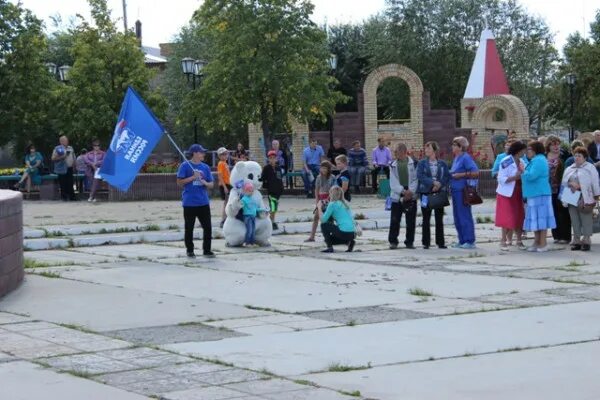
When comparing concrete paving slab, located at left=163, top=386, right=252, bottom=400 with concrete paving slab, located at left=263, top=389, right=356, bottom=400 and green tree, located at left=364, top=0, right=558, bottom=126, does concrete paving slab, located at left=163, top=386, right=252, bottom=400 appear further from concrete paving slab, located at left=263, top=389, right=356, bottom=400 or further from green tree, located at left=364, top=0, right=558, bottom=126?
green tree, located at left=364, top=0, right=558, bottom=126

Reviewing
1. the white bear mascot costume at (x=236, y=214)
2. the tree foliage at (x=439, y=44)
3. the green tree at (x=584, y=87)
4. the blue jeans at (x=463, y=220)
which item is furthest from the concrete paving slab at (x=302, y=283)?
the tree foliage at (x=439, y=44)

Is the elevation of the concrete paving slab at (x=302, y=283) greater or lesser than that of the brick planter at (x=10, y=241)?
lesser

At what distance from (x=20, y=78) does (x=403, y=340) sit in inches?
1591

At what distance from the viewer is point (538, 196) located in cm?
1772

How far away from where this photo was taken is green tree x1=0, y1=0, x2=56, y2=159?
47.9m

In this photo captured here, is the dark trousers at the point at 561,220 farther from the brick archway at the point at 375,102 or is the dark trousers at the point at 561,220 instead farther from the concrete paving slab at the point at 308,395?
the brick archway at the point at 375,102

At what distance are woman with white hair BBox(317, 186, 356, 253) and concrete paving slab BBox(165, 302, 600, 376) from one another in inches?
277

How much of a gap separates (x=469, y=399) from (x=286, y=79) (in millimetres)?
27803

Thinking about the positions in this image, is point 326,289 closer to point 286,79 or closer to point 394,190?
point 394,190

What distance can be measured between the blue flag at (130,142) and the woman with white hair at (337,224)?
115 inches

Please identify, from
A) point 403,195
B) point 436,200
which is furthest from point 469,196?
point 403,195

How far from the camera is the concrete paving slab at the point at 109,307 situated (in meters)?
11.0

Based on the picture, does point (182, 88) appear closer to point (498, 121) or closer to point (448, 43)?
point (448, 43)

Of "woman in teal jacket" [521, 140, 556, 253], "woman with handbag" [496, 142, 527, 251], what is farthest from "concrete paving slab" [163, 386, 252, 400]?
"woman with handbag" [496, 142, 527, 251]
